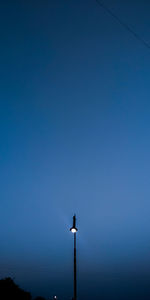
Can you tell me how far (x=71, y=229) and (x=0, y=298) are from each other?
32921 mm

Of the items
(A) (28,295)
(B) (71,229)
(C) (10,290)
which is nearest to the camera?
(B) (71,229)

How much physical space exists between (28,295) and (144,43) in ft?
175

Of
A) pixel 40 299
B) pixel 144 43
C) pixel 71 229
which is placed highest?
pixel 144 43

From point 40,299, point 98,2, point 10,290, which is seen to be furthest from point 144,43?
point 40,299

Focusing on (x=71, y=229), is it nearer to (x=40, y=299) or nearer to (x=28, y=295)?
(x=28, y=295)

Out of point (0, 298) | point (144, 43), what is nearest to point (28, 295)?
point (0, 298)

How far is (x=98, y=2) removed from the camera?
8422 mm

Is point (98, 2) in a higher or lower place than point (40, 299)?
higher

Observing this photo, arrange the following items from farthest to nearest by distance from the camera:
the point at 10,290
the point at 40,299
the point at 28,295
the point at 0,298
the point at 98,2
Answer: the point at 40,299 → the point at 28,295 → the point at 10,290 → the point at 0,298 → the point at 98,2

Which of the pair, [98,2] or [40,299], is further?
[40,299]

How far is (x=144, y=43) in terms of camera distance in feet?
28.6

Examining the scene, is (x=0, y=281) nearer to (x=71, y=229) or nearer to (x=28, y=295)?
(x=28, y=295)

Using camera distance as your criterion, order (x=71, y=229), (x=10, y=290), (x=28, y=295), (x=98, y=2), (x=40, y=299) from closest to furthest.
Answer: (x=98, y=2)
(x=71, y=229)
(x=10, y=290)
(x=28, y=295)
(x=40, y=299)

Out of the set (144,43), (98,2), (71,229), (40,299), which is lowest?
(40,299)
